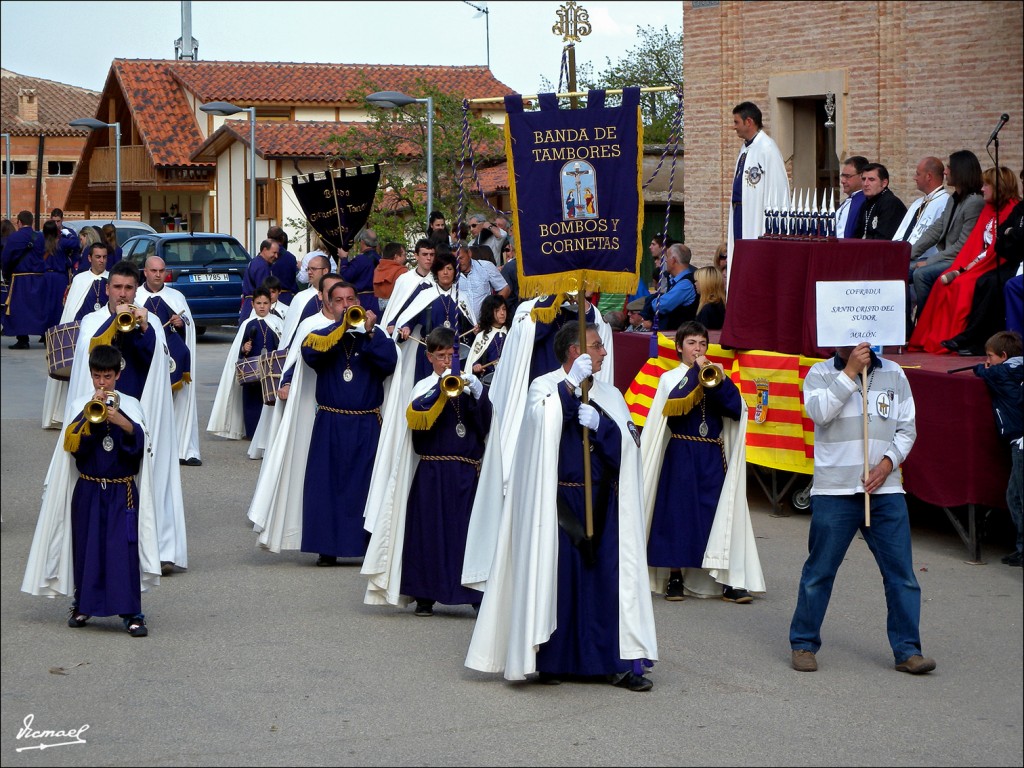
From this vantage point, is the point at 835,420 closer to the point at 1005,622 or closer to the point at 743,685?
the point at 743,685

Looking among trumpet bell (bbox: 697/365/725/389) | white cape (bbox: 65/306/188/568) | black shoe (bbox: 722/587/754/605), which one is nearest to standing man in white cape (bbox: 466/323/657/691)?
trumpet bell (bbox: 697/365/725/389)

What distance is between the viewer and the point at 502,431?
1001 cm

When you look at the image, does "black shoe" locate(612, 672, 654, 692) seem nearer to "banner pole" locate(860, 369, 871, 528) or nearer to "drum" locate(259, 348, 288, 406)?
"banner pole" locate(860, 369, 871, 528)

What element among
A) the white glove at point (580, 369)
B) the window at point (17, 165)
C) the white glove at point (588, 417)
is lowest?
the white glove at point (588, 417)

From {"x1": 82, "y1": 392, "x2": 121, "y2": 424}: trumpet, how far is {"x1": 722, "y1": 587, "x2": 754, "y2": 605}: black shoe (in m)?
3.74

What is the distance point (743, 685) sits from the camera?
21.2 feet

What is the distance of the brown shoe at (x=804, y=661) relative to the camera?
670 cm

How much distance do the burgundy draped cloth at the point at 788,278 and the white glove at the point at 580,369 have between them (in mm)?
4253

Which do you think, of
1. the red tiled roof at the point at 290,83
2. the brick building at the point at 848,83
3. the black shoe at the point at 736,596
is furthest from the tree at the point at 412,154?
the black shoe at the point at 736,596

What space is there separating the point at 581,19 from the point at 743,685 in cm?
928

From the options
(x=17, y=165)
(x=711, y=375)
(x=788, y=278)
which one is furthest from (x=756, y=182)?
(x=17, y=165)

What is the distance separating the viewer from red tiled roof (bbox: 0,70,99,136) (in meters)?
2.03

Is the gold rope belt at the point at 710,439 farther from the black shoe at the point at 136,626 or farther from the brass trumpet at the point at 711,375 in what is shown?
the black shoe at the point at 136,626

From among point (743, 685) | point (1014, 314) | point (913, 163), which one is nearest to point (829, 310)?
point (743, 685)
